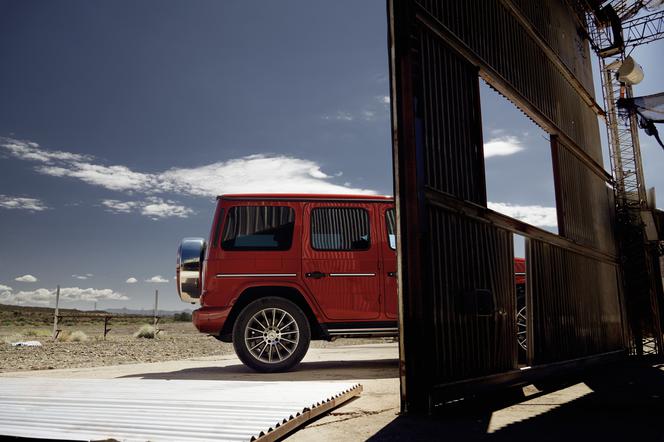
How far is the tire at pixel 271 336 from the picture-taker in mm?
6215

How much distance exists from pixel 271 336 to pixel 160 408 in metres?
3.19

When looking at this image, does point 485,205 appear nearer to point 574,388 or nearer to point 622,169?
point 574,388

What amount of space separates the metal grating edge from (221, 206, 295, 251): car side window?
268 cm

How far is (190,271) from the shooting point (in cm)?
664

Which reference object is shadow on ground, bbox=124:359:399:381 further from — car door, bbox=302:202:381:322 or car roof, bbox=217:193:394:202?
car roof, bbox=217:193:394:202

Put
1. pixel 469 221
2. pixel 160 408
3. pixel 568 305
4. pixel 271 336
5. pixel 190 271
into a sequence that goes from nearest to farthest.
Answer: pixel 160 408 < pixel 469 221 < pixel 271 336 < pixel 190 271 < pixel 568 305

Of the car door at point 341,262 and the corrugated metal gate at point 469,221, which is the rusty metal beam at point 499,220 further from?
the car door at point 341,262

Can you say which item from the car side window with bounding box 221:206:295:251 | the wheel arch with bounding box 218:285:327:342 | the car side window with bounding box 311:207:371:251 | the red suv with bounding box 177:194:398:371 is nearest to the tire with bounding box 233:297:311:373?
the red suv with bounding box 177:194:398:371

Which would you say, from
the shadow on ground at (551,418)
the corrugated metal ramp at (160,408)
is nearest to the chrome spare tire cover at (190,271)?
the corrugated metal ramp at (160,408)

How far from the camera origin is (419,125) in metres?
4.10

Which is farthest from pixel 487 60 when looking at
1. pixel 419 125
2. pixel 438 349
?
pixel 438 349

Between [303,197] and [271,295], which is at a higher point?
[303,197]

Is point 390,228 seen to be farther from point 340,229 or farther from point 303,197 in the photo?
point 303,197

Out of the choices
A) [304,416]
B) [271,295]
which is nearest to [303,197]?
[271,295]
